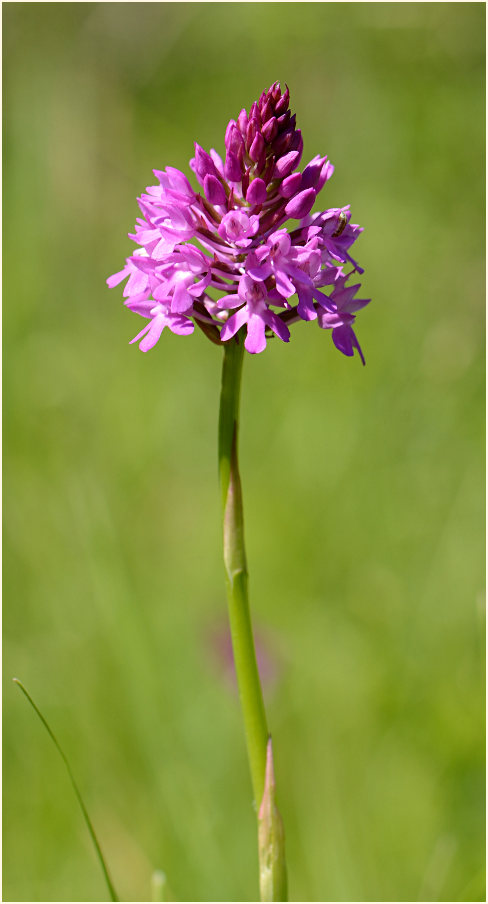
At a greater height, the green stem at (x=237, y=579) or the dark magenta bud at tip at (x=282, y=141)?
the dark magenta bud at tip at (x=282, y=141)

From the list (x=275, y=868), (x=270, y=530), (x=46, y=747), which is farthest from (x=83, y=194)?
(x=275, y=868)

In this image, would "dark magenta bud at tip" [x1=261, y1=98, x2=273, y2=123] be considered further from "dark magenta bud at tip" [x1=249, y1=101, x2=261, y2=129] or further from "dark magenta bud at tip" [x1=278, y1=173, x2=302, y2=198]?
"dark magenta bud at tip" [x1=278, y1=173, x2=302, y2=198]

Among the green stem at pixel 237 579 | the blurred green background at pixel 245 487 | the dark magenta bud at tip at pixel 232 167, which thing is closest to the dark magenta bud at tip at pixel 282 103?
the dark magenta bud at tip at pixel 232 167

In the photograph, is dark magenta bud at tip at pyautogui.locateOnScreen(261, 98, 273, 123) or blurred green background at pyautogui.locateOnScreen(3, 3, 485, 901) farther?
blurred green background at pyautogui.locateOnScreen(3, 3, 485, 901)

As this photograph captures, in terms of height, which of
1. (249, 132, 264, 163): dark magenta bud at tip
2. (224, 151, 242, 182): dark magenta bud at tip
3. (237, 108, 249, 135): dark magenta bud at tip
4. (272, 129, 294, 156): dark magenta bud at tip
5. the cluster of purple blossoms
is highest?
(237, 108, 249, 135): dark magenta bud at tip

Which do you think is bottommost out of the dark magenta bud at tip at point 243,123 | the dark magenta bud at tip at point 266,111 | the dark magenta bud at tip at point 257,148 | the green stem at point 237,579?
the green stem at point 237,579

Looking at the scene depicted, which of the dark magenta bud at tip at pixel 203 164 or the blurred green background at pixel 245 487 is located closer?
the dark magenta bud at tip at pixel 203 164

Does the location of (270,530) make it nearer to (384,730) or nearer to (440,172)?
(384,730)

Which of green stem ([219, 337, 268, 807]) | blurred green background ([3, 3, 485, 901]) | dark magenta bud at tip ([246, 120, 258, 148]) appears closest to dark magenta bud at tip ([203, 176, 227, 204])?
dark magenta bud at tip ([246, 120, 258, 148])

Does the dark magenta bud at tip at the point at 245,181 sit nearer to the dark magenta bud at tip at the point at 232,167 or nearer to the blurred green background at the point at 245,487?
the dark magenta bud at tip at the point at 232,167
